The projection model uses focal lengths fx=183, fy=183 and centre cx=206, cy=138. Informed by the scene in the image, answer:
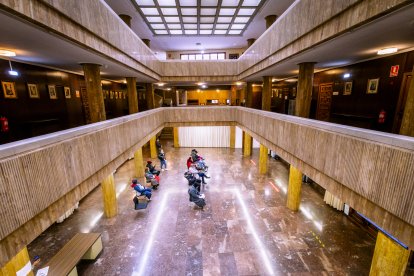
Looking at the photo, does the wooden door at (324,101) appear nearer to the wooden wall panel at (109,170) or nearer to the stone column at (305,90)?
the stone column at (305,90)

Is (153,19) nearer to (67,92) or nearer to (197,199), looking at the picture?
(67,92)

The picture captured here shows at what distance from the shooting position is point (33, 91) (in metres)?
8.17

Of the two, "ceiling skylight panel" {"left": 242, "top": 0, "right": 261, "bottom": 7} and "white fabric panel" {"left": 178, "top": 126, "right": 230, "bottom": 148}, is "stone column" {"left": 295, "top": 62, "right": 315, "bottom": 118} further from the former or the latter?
"white fabric panel" {"left": 178, "top": 126, "right": 230, "bottom": 148}

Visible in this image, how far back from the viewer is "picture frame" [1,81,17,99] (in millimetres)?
6883

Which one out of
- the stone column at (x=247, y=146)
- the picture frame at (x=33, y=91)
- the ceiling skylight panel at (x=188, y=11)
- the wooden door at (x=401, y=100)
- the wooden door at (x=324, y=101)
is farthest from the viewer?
the stone column at (x=247, y=146)

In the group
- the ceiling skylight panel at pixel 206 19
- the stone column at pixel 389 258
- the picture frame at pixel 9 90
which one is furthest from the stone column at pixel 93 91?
the stone column at pixel 389 258

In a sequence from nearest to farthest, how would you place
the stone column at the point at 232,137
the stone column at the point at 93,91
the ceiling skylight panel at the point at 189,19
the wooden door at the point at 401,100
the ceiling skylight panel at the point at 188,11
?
the wooden door at the point at 401,100, the stone column at the point at 93,91, the ceiling skylight panel at the point at 188,11, the ceiling skylight panel at the point at 189,19, the stone column at the point at 232,137

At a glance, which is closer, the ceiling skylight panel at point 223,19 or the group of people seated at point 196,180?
the group of people seated at point 196,180

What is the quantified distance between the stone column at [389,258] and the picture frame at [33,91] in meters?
13.2

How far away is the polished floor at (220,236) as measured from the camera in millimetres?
6172

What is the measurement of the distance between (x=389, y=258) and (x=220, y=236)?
16.4 feet

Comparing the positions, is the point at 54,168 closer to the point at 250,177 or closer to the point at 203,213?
the point at 203,213

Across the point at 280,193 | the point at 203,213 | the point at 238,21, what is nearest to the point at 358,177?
the point at 203,213

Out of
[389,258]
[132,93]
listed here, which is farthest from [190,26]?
[389,258]
